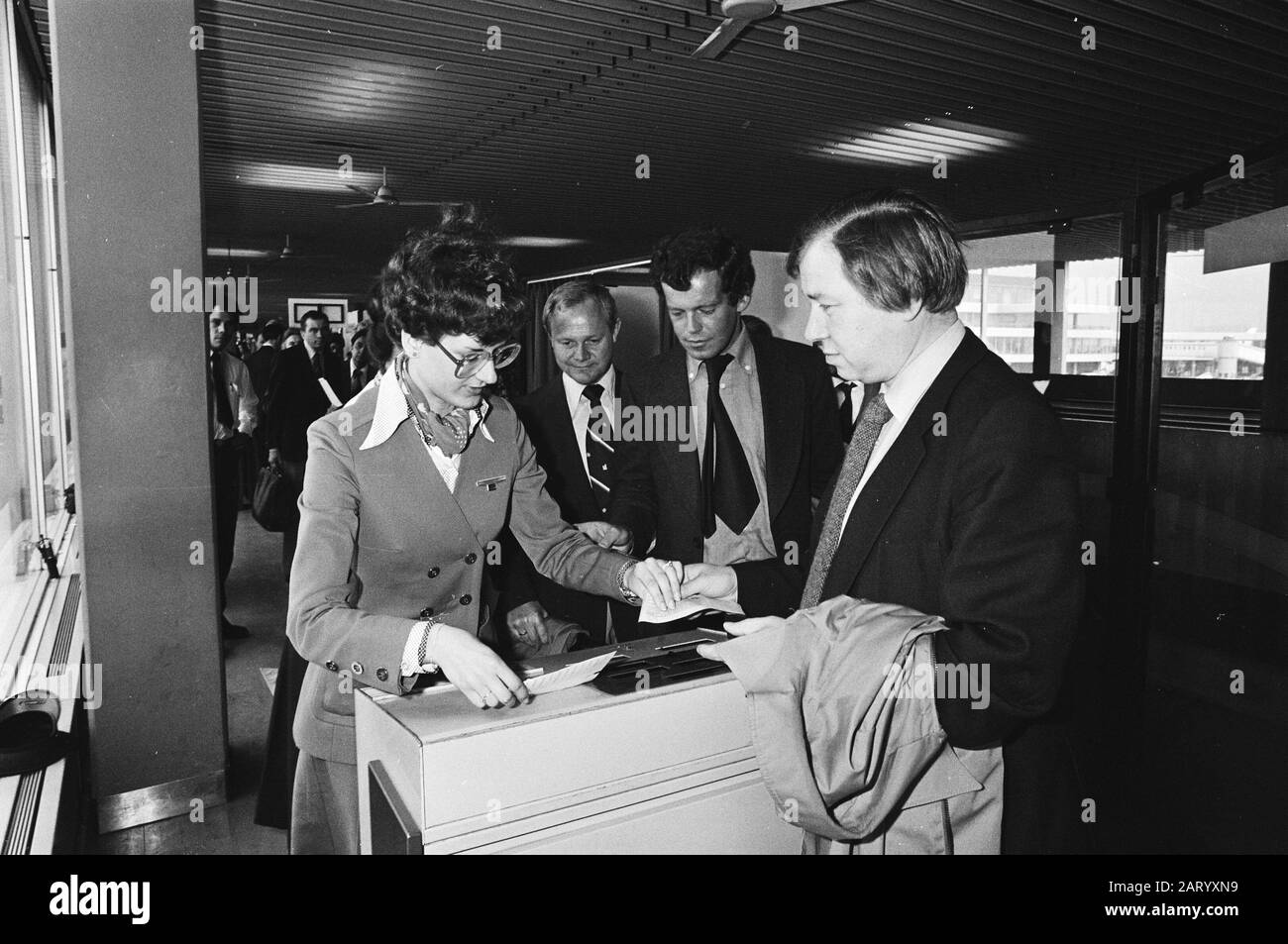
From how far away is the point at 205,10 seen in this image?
464 centimetres

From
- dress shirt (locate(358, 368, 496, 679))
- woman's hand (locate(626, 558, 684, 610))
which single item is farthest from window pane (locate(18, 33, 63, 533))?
woman's hand (locate(626, 558, 684, 610))

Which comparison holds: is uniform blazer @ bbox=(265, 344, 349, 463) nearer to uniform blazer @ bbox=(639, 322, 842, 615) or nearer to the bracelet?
uniform blazer @ bbox=(639, 322, 842, 615)

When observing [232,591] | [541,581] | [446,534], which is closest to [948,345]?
[446,534]

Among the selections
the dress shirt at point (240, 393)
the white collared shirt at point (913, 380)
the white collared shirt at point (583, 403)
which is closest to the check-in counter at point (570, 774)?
the white collared shirt at point (913, 380)

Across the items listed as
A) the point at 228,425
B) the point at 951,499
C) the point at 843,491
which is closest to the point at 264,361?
the point at 228,425

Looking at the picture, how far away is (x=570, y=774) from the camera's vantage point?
129 centimetres

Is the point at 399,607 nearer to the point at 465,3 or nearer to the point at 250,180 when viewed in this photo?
the point at 465,3

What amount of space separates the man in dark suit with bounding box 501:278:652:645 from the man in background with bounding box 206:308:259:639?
2.28m

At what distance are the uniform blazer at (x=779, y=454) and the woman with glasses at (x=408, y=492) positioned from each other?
2.75 ft

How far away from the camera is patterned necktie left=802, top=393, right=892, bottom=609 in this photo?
1.62 meters

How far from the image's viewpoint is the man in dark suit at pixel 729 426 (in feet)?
9.14

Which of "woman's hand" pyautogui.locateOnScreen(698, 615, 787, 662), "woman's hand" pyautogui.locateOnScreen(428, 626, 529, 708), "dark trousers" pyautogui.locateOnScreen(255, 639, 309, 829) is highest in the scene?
"woman's hand" pyautogui.locateOnScreen(698, 615, 787, 662)

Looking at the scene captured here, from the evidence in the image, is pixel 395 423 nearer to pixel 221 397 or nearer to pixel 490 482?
pixel 490 482

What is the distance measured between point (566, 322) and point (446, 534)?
6.05ft
